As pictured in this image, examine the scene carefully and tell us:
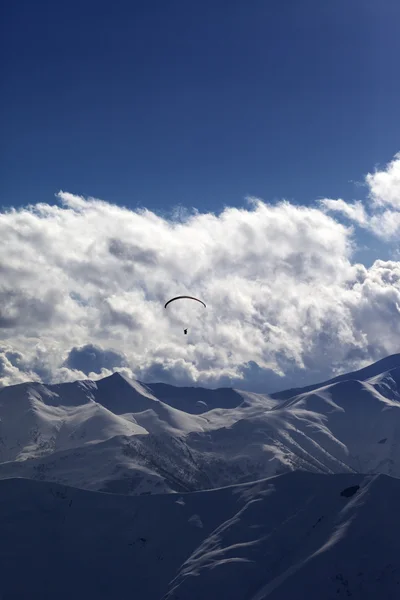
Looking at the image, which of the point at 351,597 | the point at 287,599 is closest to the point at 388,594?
the point at 351,597

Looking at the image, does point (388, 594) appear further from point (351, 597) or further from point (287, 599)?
point (287, 599)
